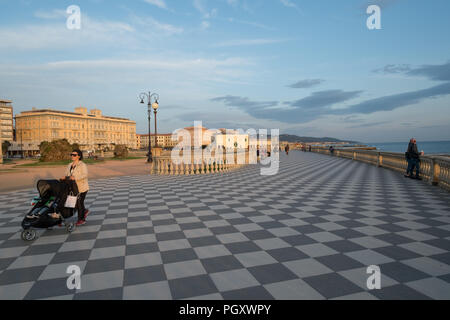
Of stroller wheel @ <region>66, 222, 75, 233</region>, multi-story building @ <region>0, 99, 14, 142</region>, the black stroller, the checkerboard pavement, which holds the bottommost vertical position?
the checkerboard pavement

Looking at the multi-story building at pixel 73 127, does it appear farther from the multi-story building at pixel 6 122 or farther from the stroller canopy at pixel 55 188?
the stroller canopy at pixel 55 188

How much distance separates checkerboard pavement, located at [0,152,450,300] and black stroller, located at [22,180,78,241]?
246mm

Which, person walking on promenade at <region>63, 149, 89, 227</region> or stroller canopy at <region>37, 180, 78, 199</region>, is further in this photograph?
person walking on promenade at <region>63, 149, 89, 227</region>

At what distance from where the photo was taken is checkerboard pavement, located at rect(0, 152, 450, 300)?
3.04 metres

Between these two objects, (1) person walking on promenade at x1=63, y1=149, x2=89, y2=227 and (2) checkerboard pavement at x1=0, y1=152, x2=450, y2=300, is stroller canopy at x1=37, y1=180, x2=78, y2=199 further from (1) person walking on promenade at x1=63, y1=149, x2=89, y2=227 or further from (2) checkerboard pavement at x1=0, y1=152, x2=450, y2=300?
(2) checkerboard pavement at x1=0, y1=152, x2=450, y2=300

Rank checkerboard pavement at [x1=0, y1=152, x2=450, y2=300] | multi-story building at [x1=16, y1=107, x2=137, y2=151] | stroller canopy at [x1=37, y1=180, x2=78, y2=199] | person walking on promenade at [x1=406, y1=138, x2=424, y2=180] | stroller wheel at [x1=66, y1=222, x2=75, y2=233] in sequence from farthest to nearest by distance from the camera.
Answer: multi-story building at [x1=16, y1=107, x2=137, y2=151], person walking on promenade at [x1=406, y1=138, x2=424, y2=180], stroller wheel at [x1=66, y1=222, x2=75, y2=233], stroller canopy at [x1=37, y1=180, x2=78, y2=199], checkerboard pavement at [x1=0, y1=152, x2=450, y2=300]

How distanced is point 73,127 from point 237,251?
120m

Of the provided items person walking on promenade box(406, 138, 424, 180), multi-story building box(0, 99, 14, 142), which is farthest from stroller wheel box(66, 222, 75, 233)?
multi-story building box(0, 99, 14, 142)

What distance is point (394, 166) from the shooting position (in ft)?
51.9

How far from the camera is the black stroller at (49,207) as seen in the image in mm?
4703

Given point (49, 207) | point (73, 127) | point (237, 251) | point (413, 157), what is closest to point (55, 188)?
point (49, 207)

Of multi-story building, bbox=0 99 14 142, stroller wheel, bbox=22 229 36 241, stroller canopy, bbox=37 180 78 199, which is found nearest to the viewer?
stroller wheel, bbox=22 229 36 241

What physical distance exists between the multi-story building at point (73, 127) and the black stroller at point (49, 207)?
89.8 metres

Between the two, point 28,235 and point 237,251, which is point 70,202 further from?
point 237,251
